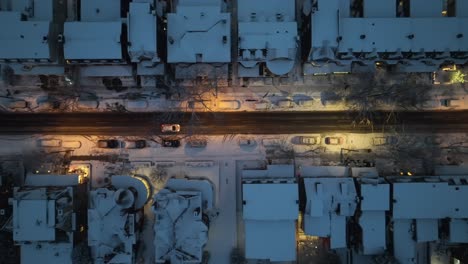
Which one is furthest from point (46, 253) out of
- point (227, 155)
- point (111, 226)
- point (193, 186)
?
point (227, 155)

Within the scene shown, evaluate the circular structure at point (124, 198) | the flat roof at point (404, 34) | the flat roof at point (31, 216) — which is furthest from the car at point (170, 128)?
the flat roof at point (404, 34)

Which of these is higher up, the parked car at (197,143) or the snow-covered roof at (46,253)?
the parked car at (197,143)

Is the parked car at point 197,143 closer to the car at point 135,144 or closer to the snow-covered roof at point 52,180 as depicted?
the car at point 135,144

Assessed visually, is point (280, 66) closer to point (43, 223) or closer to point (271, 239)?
point (271, 239)

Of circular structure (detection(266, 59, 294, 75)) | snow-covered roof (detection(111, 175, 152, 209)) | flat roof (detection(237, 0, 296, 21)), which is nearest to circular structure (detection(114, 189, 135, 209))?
A: snow-covered roof (detection(111, 175, 152, 209))

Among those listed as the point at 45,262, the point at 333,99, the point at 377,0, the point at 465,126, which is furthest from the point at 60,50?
the point at 465,126

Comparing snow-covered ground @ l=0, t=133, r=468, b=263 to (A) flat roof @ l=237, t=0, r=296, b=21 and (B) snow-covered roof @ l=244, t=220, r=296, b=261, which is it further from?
(A) flat roof @ l=237, t=0, r=296, b=21

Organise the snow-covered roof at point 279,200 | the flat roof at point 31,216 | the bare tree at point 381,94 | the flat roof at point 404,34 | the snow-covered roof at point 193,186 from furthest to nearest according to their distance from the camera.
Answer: the bare tree at point 381,94
the snow-covered roof at point 193,186
the snow-covered roof at point 279,200
the flat roof at point 31,216
the flat roof at point 404,34

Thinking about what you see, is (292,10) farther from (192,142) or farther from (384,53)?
(192,142)
